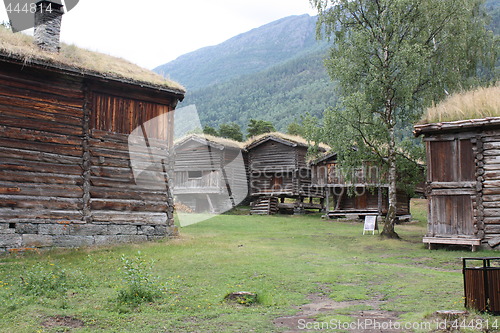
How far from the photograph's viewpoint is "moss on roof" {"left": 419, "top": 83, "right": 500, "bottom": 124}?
18.0m

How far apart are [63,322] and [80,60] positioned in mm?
12278

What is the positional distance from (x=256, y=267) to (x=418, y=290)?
5.03m

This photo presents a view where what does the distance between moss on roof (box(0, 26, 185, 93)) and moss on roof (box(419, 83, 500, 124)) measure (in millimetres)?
10598

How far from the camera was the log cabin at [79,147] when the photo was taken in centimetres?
1622

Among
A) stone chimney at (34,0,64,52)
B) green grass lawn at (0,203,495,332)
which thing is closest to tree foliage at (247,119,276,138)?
green grass lawn at (0,203,495,332)

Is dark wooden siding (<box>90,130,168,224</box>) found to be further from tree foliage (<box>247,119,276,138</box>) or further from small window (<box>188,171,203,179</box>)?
tree foliage (<box>247,119,276,138</box>)

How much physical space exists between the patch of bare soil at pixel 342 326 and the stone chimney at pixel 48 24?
14228 mm

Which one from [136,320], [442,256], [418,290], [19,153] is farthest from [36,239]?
[442,256]

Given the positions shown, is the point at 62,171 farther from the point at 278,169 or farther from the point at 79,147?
the point at 278,169

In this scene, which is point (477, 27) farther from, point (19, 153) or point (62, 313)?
point (62, 313)

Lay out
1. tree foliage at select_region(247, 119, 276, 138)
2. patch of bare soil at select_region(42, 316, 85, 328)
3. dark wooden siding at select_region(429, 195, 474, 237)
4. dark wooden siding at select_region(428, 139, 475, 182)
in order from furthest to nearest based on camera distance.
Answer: tree foliage at select_region(247, 119, 276, 138) → dark wooden siding at select_region(428, 139, 475, 182) → dark wooden siding at select_region(429, 195, 474, 237) → patch of bare soil at select_region(42, 316, 85, 328)

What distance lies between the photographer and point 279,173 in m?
41.9

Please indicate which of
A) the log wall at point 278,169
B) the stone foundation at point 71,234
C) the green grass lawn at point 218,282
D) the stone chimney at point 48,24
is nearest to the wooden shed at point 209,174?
the log wall at point 278,169

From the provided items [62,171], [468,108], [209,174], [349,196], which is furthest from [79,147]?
[209,174]
